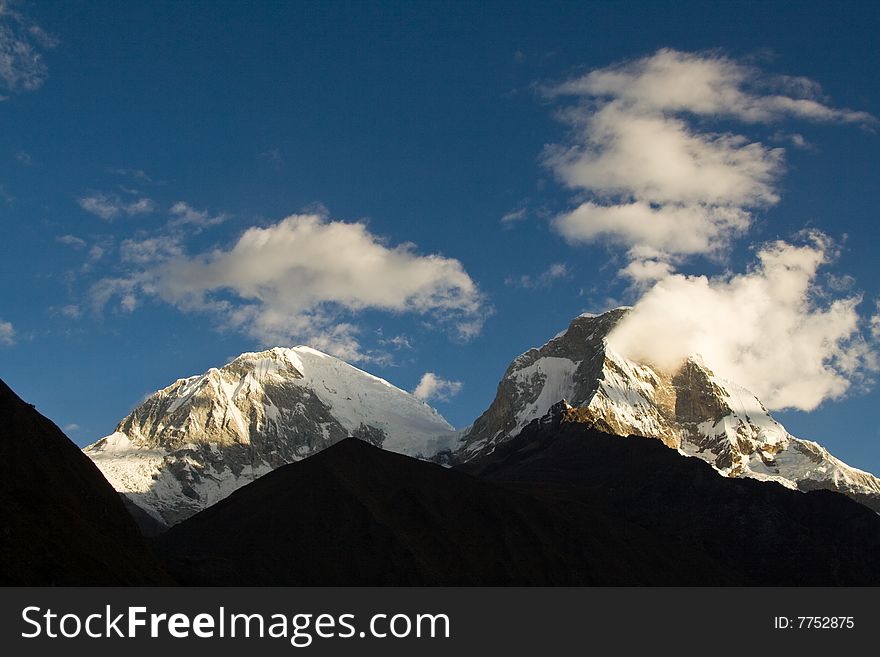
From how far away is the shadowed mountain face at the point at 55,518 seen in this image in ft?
326

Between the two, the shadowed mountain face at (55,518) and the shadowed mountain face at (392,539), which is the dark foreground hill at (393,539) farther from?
the shadowed mountain face at (55,518)

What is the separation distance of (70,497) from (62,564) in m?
15.3

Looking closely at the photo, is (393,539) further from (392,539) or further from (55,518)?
(55,518)

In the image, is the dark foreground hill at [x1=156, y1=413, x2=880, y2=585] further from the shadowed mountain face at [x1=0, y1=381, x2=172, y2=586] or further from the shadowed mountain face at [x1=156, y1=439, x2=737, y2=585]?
the shadowed mountain face at [x1=0, y1=381, x2=172, y2=586]

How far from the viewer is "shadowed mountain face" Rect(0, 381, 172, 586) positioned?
326 ft

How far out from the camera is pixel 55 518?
4232 inches

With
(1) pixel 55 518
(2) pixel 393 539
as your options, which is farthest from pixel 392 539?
(1) pixel 55 518

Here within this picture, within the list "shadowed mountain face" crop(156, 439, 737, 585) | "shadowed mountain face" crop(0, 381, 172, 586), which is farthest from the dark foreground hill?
"shadowed mountain face" crop(0, 381, 172, 586)
